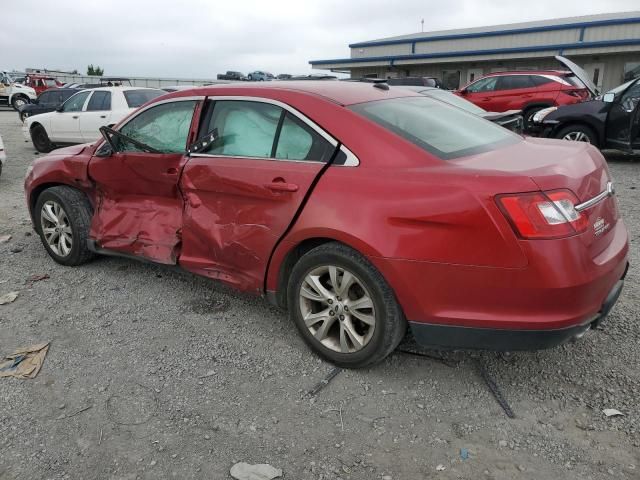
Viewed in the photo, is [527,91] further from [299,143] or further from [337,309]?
[337,309]

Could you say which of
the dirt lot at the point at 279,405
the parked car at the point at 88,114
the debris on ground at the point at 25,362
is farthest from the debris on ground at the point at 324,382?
the parked car at the point at 88,114

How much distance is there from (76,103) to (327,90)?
33.9 feet

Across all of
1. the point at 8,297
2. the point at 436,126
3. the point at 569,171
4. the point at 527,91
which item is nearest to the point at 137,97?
the point at 8,297

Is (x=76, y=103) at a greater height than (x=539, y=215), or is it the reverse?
(x=76, y=103)

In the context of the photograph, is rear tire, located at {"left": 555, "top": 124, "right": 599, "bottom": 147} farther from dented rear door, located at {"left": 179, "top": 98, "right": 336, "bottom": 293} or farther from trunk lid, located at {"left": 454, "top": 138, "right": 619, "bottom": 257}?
dented rear door, located at {"left": 179, "top": 98, "right": 336, "bottom": 293}

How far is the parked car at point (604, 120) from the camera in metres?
8.93

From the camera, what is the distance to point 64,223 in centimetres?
459

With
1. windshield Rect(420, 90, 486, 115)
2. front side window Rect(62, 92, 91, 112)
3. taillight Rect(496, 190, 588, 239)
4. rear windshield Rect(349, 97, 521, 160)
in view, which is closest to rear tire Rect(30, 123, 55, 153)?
front side window Rect(62, 92, 91, 112)

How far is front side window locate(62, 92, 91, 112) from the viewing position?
11614 mm

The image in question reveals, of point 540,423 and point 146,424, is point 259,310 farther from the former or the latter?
point 540,423

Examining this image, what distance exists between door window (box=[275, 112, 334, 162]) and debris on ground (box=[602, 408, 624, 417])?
6.39ft

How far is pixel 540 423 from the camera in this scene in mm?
2592

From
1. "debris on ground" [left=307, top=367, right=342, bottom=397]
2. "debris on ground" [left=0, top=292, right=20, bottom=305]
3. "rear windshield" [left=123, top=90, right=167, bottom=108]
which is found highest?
"rear windshield" [left=123, top=90, right=167, bottom=108]

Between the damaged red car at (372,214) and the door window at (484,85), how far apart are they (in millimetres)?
12070
